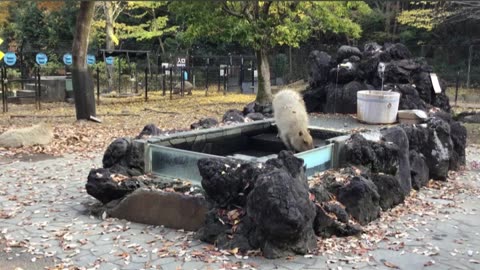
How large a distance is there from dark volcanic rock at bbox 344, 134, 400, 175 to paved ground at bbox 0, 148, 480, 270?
57 cm

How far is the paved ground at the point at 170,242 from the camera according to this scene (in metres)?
4.66

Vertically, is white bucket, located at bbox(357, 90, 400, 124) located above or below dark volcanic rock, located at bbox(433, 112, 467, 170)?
above

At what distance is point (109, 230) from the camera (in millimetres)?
5438

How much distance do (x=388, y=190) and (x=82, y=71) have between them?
340 inches

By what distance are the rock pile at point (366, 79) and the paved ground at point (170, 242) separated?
18.7ft

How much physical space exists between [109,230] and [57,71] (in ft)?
71.1

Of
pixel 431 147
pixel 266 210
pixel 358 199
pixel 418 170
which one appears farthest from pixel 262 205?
pixel 431 147

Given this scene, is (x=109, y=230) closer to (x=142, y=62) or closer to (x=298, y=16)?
(x=298, y=16)

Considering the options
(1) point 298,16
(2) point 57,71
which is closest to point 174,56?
(2) point 57,71

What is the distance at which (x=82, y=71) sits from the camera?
1279cm

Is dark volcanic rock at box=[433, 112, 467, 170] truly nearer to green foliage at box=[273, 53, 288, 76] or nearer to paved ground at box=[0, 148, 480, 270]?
paved ground at box=[0, 148, 480, 270]

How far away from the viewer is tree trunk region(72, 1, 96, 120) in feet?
41.2

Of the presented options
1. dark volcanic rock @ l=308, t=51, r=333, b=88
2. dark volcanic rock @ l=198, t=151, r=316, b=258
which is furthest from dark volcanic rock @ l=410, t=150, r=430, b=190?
dark volcanic rock @ l=308, t=51, r=333, b=88

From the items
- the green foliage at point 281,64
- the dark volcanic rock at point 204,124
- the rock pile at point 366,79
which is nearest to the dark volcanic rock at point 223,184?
the dark volcanic rock at point 204,124
